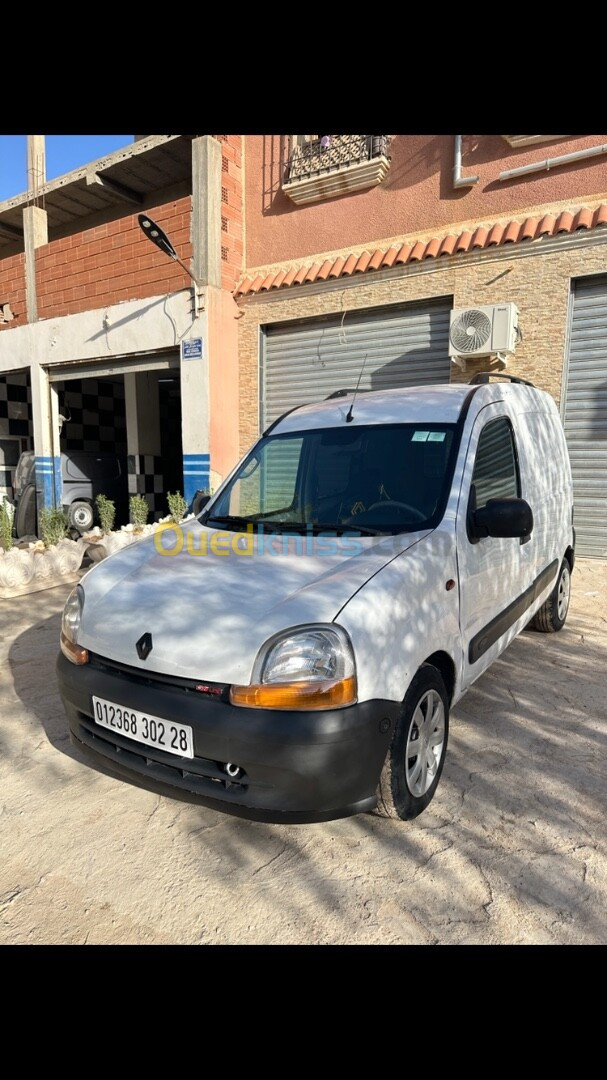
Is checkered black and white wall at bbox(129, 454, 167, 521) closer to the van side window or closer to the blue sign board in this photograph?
the blue sign board

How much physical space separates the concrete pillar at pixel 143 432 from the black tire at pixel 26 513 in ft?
6.43

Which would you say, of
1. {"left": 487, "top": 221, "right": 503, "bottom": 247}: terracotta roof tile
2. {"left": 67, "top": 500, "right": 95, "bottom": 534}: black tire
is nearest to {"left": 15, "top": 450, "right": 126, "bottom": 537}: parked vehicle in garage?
{"left": 67, "top": 500, "right": 95, "bottom": 534}: black tire

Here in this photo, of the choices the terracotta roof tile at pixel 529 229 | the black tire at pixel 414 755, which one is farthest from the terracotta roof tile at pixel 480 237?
the black tire at pixel 414 755

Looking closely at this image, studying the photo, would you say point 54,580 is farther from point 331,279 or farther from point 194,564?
point 331,279

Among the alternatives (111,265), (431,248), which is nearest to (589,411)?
(431,248)

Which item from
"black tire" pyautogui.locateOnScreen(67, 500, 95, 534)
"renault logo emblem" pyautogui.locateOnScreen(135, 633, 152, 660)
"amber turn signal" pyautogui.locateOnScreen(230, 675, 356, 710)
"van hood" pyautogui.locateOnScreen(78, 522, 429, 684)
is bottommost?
"black tire" pyautogui.locateOnScreen(67, 500, 95, 534)

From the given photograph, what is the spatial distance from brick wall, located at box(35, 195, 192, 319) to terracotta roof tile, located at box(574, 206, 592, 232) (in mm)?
5565

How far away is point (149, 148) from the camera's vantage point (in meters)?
10.1

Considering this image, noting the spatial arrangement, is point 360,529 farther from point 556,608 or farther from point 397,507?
point 556,608

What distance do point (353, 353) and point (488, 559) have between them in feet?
21.6

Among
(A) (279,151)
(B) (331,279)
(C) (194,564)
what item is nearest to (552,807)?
(C) (194,564)

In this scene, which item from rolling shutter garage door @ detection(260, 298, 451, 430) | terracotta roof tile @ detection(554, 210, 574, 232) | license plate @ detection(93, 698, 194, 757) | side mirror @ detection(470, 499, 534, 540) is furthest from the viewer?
rolling shutter garage door @ detection(260, 298, 451, 430)

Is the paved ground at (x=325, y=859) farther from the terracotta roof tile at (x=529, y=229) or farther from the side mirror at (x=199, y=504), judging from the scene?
the terracotta roof tile at (x=529, y=229)

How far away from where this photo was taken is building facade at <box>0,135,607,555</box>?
24.2 feet
